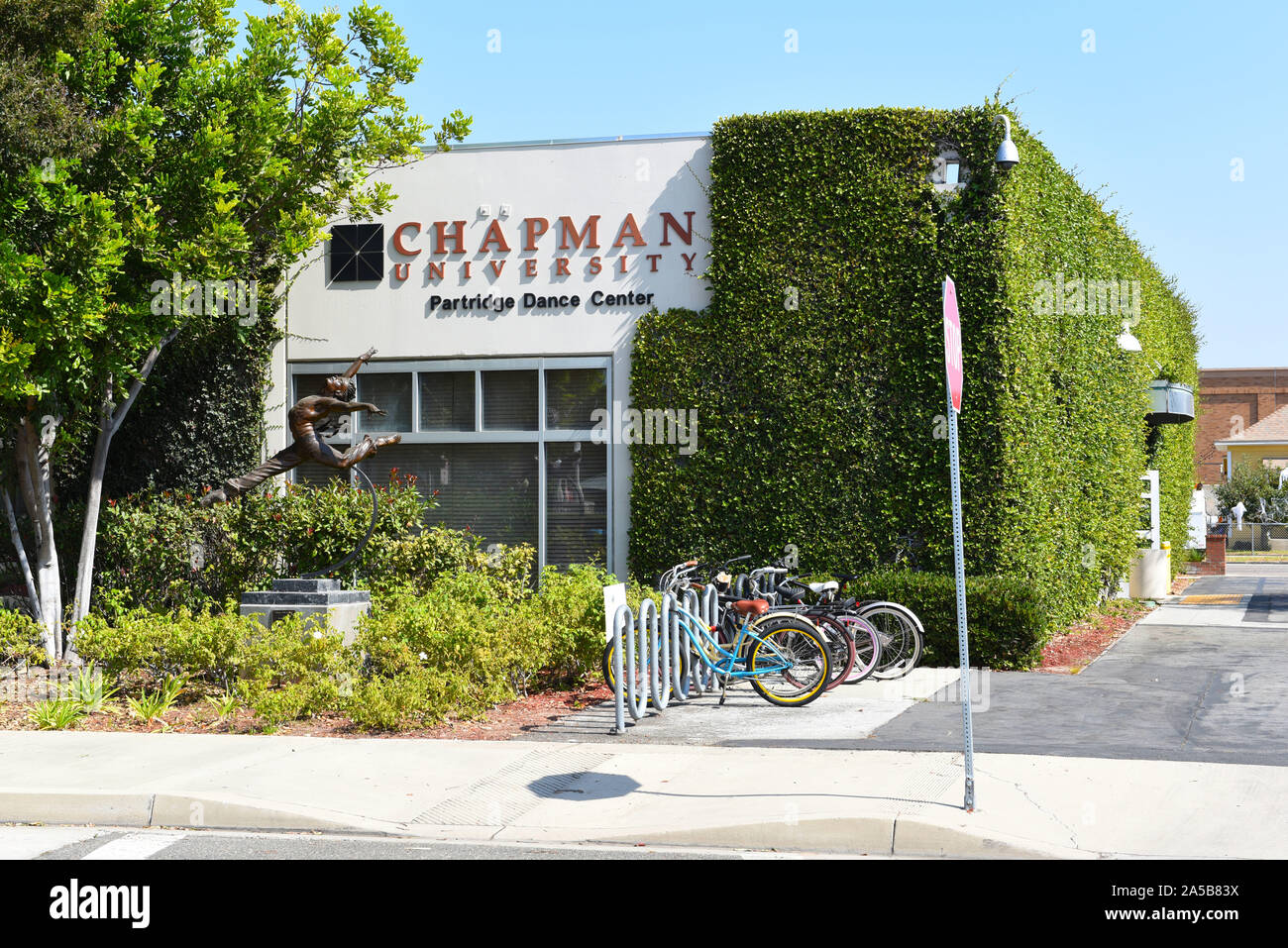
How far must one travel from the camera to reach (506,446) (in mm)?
16281

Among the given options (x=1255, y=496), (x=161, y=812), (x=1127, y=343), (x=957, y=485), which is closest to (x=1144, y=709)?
(x=957, y=485)

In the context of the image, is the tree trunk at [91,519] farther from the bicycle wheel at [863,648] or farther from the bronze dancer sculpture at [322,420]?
the bicycle wheel at [863,648]

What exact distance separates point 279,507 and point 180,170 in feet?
12.7

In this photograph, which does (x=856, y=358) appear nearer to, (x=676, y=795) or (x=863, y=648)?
(x=863, y=648)

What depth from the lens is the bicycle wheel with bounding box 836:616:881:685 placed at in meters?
12.2

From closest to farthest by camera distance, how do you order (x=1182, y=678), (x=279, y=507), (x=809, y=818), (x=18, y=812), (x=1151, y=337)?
1. (x=809, y=818)
2. (x=18, y=812)
3. (x=1182, y=678)
4. (x=279, y=507)
5. (x=1151, y=337)

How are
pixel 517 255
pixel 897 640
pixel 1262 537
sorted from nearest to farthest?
pixel 897 640, pixel 517 255, pixel 1262 537

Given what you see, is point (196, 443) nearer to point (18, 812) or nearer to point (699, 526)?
point (699, 526)

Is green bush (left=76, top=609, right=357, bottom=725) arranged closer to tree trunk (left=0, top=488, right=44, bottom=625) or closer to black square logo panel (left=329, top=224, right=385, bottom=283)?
tree trunk (left=0, top=488, right=44, bottom=625)

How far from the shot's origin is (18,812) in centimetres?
756

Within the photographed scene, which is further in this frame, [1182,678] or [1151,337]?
[1151,337]

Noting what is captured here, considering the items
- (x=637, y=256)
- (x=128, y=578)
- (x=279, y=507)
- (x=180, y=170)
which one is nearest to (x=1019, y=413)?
(x=637, y=256)

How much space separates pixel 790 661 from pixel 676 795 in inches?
140

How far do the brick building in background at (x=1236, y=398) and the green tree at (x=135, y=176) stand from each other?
66.7 metres
